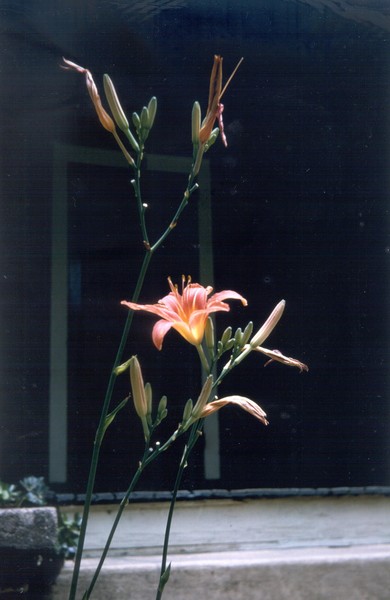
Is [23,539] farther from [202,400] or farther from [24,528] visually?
[202,400]

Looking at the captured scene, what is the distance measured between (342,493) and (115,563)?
701mm

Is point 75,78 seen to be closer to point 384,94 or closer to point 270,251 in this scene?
point 270,251

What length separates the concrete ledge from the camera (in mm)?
1988

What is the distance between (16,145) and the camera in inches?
85.4

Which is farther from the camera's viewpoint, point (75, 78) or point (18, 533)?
point (75, 78)

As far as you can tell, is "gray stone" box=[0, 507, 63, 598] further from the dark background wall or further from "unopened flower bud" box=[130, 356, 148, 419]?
"unopened flower bud" box=[130, 356, 148, 419]

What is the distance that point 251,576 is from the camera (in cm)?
204

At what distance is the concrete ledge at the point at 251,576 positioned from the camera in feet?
6.52

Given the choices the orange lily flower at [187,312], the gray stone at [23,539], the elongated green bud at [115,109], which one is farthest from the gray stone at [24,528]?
the elongated green bud at [115,109]

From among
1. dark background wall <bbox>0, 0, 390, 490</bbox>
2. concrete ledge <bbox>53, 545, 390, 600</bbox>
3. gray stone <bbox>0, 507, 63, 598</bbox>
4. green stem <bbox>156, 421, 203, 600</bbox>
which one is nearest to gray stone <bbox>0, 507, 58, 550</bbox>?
gray stone <bbox>0, 507, 63, 598</bbox>

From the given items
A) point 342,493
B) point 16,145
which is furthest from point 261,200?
point 342,493

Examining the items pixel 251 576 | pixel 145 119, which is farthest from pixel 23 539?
pixel 145 119

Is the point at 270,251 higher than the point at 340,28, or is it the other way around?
the point at 340,28

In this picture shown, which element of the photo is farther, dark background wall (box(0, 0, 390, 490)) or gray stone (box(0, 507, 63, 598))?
dark background wall (box(0, 0, 390, 490))
